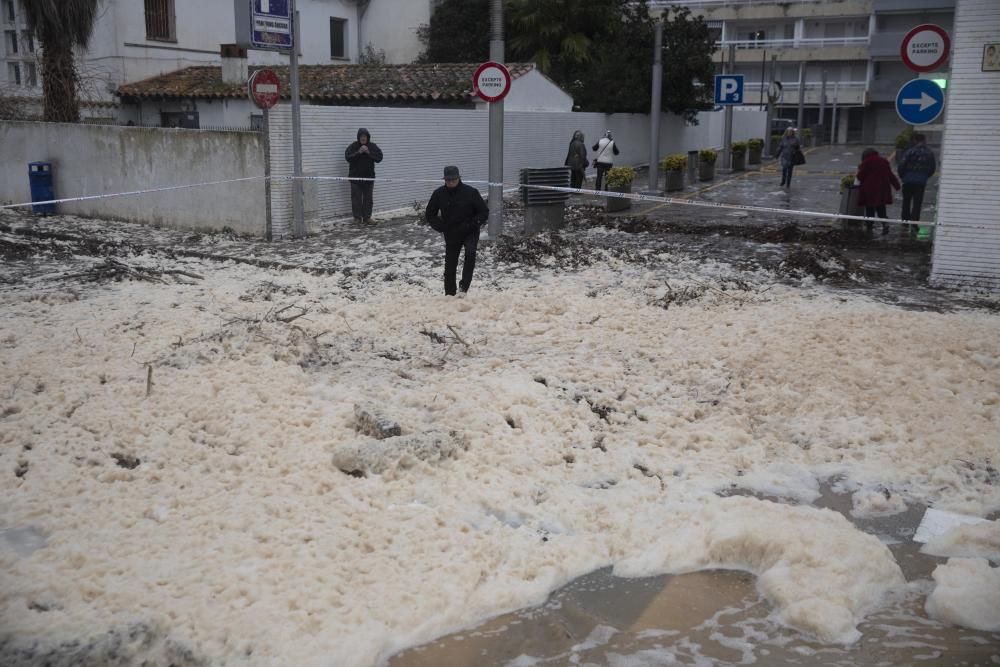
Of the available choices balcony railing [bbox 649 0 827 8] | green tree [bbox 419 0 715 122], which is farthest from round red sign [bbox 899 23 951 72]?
balcony railing [bbox 649 0 827 8]

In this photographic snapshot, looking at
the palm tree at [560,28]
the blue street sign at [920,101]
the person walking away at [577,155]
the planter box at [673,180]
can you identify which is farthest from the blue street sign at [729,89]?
the blue street sign at [920,101]

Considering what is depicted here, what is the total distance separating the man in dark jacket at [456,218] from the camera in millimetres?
10953

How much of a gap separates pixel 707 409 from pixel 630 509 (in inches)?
74.6

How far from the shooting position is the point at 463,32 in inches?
1449

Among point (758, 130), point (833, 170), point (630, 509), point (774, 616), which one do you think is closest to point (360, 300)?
point (630, 509)

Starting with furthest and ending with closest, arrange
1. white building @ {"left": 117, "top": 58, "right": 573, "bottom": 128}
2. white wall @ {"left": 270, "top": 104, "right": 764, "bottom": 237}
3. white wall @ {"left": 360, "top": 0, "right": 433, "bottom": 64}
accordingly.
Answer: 1. white wall @ {"left": 360, "top": 0, "right": 433, "bottom": 64}
2. white building @ {"left": 117, "top": 58, "right": 573, "bottom": 128}
3. white wall @ {"left": 270, "top": 104, "right": 764, "bottom": 237}

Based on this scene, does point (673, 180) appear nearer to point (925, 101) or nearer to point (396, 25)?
point (925, 101)

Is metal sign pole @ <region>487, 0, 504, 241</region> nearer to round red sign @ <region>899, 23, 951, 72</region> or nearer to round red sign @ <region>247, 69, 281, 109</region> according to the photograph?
round red sign @ <region>247, 69, 281, 109</region>

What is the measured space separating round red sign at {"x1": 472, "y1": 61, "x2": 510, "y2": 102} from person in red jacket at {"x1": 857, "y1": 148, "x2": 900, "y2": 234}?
6305 millimetres

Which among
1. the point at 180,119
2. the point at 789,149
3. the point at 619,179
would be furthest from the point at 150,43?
the point at 789,149

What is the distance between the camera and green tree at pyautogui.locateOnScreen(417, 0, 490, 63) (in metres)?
36.7

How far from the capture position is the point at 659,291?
1128 centimetres

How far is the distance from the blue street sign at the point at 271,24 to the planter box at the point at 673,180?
37.3 feet

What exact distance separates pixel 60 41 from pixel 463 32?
1908 cm
